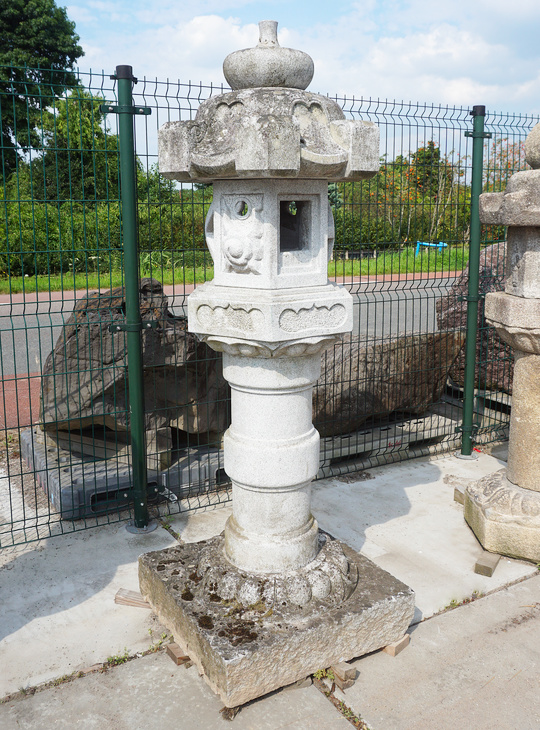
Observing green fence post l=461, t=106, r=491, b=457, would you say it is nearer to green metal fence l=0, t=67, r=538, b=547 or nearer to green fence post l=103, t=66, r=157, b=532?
green metal fence l=0, t=67, r=538, b=547

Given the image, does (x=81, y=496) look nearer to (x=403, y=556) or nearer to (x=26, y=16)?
(x=403, y=556)

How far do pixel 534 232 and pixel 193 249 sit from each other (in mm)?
2343

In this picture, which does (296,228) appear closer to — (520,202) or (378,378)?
(520,202)

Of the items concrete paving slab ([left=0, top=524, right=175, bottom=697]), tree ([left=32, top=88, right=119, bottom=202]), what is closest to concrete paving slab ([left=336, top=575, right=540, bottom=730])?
concrete paving slab ([left=0, top=524, right=175, bottom=697])


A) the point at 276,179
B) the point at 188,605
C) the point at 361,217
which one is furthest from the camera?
the point at 361,217

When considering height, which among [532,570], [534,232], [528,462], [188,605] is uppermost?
[534,232]

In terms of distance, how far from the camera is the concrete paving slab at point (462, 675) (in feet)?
9.80

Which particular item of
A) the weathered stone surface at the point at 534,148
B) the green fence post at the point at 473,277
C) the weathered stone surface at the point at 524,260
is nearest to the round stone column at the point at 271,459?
the weathered stone surface at the point at 524,260

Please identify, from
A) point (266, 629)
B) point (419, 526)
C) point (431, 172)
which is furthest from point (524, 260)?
point (266, 629)

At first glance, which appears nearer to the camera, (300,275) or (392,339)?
(300,275)

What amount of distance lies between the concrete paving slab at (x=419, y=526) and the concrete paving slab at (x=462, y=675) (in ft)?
0.71

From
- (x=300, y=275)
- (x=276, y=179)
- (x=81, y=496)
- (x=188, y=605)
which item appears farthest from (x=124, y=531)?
(x=276, y=179)

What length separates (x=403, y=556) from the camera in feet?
14.5

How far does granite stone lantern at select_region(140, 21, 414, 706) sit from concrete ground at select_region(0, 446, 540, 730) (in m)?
0.17
